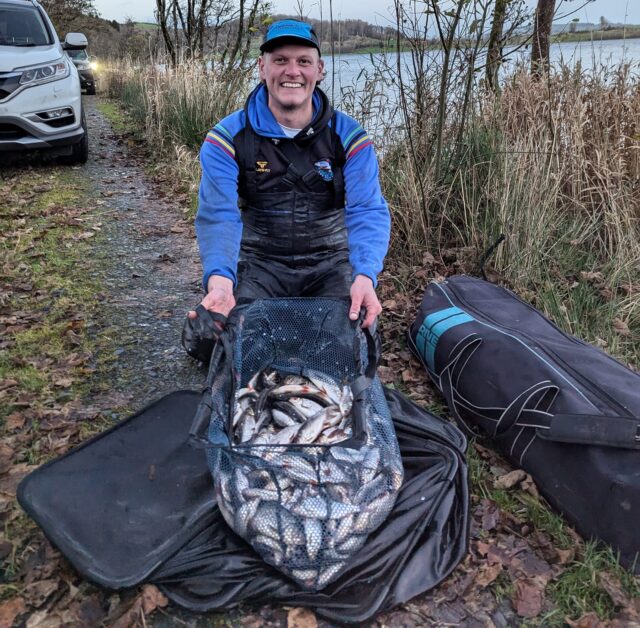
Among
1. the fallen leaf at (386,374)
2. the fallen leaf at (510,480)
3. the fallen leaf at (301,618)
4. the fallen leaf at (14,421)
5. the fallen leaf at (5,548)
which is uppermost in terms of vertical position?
the fallen leaf at (14,421)

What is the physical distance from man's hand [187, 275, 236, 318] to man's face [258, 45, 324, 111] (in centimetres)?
94

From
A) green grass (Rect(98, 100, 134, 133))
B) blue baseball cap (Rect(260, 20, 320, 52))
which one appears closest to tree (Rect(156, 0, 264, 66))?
green grass (Rect(98, 100, 134, 133))

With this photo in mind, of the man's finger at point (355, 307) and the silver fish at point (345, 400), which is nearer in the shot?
the silver fish at point (345, 400)

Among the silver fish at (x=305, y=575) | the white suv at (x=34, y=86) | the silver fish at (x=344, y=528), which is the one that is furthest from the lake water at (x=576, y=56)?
the silver fish at (x=305, y=575)

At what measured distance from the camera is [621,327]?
3605 mm

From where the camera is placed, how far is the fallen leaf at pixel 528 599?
1.97m

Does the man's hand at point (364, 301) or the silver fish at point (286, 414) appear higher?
the man's hand at point (364, 301)

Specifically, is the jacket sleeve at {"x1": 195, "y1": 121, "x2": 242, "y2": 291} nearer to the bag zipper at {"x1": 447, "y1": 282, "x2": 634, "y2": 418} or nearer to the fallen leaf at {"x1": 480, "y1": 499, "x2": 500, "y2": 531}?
the bag zipper at {"x1": 447, "y1": 282, "x2": 634, "y2": 418}

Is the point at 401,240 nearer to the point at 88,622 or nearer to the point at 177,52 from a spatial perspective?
the point at 88,622

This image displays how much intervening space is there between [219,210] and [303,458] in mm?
1413

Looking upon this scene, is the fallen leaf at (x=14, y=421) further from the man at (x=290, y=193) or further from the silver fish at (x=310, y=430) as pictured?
the silver fish at (x=310, y=430)

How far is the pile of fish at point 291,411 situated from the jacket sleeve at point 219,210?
54 cm

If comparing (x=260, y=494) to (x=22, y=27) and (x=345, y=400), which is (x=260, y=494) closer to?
(x=345, y=400)

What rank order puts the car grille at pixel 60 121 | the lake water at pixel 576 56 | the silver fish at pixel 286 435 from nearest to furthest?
the silver fish at pixel 286 435, the lake water at pixel 576 56, the car grille at pixel 60 121
